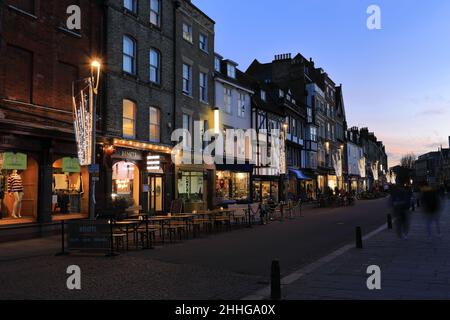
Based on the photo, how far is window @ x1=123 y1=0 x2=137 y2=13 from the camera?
886 inches

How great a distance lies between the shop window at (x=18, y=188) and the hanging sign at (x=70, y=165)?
1.32 metres

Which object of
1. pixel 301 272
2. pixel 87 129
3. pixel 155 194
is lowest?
pixel 301 272

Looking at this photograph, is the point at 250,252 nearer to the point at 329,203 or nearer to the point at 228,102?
the point at 228,102

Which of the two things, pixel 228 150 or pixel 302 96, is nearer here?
pixel 228 150

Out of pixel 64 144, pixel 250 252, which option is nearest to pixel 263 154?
pixel 64 144

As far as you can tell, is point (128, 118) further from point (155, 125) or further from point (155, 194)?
point (155, 194)

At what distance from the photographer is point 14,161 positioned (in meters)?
16.2

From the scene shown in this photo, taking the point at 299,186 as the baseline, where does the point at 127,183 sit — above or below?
below

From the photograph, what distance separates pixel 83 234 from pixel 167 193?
12.4 meters

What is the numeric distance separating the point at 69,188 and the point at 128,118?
4979mm

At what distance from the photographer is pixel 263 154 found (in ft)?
131

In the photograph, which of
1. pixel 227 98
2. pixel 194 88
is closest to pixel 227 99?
pixel 227 98

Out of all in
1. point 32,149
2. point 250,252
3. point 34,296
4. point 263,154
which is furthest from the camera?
point 263,154

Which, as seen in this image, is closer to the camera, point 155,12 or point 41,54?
point 41,54
